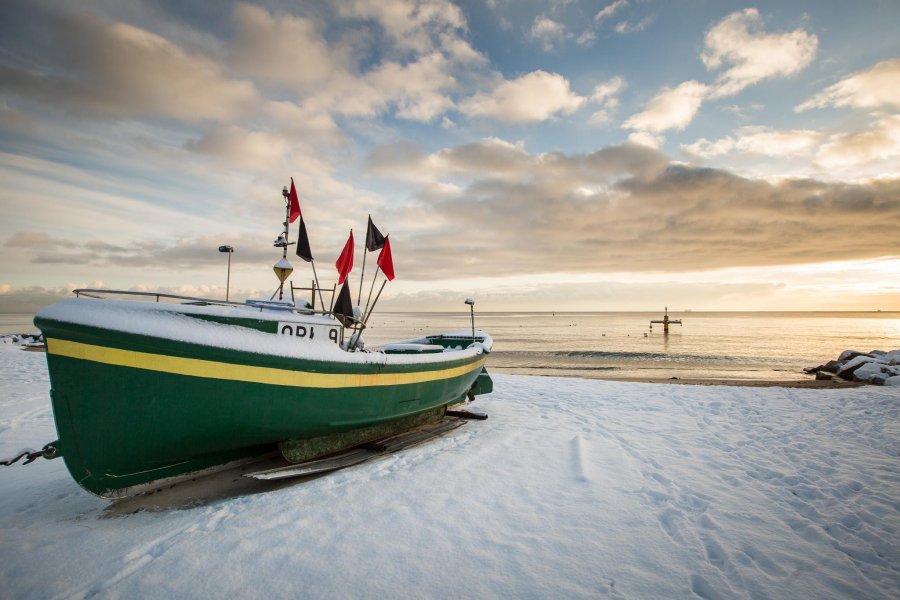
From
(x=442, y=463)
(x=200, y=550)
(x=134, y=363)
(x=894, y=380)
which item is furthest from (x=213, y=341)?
(x=894, y=380)

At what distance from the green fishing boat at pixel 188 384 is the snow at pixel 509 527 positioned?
0.58m

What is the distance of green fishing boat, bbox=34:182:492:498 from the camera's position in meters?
3.76

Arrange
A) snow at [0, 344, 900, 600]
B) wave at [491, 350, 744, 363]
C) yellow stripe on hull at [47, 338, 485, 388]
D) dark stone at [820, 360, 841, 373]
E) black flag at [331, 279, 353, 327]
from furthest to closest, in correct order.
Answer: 1. wave at [491, 350, 744, 363]
2. dark stone at [820, 360, 841, 373]
3. black flag at [331, 279, 353, 327]
4. yellow stripe on hull at [47, 338, 485, 388]
5. snow at [0, 344, 900, 600]

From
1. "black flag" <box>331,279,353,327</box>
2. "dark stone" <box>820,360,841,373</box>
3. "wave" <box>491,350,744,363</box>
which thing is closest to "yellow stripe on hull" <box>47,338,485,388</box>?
"black flag" <box>331,279,353,327</box>

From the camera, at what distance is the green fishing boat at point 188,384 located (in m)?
3.76

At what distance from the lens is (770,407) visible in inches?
355

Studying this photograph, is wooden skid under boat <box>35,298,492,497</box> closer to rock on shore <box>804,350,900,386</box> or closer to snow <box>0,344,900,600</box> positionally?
snow <box>0,344,900,600</box>

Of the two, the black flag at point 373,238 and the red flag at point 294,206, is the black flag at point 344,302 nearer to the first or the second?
the black flag at point 373,238

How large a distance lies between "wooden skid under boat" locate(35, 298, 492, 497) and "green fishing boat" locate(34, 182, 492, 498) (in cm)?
1

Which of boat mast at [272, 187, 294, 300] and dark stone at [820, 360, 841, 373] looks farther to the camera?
dark stone at [820, 360, 841, 373]

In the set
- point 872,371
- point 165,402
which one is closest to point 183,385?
point 165,402

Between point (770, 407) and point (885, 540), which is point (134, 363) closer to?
point (885, 540)

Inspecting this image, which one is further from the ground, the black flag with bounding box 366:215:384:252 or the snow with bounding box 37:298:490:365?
the black flag with bounding box 366:215:384:252

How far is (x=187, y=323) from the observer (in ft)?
13.4
